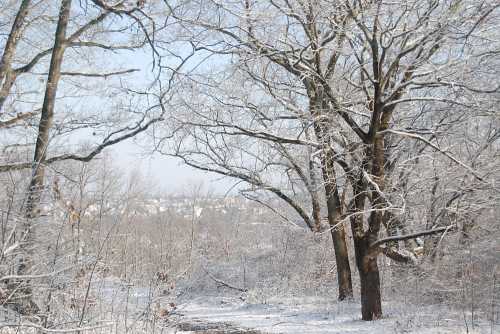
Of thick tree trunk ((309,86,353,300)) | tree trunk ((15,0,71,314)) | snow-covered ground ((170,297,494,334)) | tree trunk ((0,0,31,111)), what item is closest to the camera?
tree trunk ((15,0,71,314))

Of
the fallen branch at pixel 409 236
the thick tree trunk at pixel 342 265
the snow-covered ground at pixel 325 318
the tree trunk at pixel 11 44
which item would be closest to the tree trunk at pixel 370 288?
the snow-covered ground at pixel 325 318

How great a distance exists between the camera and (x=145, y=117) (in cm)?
795

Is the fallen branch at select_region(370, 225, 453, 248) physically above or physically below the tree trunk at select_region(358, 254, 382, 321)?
above

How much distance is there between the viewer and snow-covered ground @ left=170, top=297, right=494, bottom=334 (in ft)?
28.6

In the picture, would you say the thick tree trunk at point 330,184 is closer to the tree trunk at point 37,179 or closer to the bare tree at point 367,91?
the bare tree at point 367,91

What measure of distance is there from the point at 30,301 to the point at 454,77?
316 inches

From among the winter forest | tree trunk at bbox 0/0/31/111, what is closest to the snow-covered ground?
the winter forest

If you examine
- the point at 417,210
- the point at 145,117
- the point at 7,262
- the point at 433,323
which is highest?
the point at 145,117

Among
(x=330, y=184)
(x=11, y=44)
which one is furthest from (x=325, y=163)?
(x=11, y=44)

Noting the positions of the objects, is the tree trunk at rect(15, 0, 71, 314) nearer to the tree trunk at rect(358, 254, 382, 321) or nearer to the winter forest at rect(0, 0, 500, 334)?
the winter forest at rect(0, 0, 500, 334)

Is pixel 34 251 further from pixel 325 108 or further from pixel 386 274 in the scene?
pixel 386 274

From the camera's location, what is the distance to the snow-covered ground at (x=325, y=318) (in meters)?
8.73

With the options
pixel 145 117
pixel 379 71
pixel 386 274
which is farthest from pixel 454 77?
pixel 386 274

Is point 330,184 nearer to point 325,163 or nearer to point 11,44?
point 325,163
